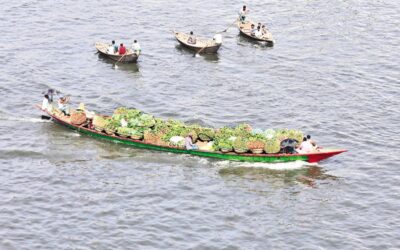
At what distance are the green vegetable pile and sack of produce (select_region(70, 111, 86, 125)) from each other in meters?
0.76

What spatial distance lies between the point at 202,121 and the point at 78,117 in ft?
23.6

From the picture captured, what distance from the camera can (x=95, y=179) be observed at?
34.6 m

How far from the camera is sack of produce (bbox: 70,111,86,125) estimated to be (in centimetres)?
3841

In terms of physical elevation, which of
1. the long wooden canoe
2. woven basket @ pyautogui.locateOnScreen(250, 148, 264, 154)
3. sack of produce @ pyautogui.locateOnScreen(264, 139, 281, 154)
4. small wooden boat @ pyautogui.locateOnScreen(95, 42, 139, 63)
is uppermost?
small wooden boat @ pyautogui.locateOnScreen(95, 42, 139, 63)

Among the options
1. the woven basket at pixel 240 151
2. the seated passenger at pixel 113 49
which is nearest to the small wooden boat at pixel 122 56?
the seated passenger at pixel 113 49

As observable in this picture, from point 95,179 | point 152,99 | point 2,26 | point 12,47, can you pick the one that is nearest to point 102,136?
point 95,179

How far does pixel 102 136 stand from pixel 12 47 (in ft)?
56.2

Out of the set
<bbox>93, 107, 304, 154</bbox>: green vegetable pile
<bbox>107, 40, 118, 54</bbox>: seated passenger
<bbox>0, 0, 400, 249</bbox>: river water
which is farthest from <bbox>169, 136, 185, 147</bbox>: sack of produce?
<bbox>107, 40, 118, 54</bbox>: seated passenger

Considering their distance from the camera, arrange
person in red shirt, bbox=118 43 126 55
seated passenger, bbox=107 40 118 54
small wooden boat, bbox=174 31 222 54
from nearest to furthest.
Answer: person in red shirt, bbox=118 43 126 55 → seated passenger, bbox=107 40 118 54 → small wooden boat, bbox=174 31 222 54

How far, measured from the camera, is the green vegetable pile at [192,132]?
117 ft

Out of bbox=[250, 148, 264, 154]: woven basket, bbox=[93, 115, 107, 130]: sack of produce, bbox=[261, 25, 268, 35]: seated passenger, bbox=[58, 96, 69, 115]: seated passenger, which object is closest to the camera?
bbox=[250, 148, 264, 154]: woven basket

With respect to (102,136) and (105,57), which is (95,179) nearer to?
(102,136)

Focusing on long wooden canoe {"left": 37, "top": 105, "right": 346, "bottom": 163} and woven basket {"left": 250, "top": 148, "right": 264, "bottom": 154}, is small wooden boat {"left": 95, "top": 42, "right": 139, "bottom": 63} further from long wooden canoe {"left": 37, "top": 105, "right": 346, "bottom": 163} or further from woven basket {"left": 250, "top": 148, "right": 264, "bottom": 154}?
woven basket {"left": 250, "top": 148, "right": 264, "bottom": 154}

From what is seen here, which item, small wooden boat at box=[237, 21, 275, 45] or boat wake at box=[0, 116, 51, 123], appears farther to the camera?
small wooden boat at box=[237, 21, 275, 45]
